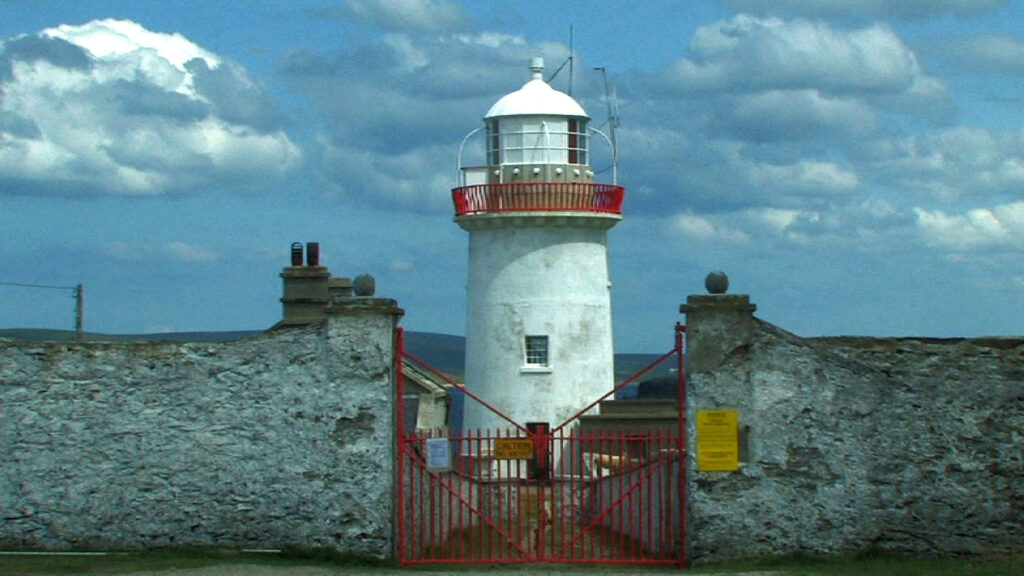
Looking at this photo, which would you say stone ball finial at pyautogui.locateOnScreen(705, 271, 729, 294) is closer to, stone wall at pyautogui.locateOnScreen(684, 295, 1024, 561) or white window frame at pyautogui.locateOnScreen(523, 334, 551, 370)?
stone wall at pyautogui.locateOnScreen(684, 295, 1024, 561)

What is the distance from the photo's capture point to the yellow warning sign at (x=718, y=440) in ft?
50.5

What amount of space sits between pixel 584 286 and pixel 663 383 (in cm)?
1231

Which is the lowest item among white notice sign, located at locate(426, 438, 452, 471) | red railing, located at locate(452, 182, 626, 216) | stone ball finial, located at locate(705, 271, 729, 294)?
white notice sign, located at locate(426, 438, 452, 471)

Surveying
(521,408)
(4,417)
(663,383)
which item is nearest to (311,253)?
(521,408)

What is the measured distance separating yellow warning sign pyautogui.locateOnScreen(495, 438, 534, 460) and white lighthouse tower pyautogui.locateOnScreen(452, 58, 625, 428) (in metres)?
9.88

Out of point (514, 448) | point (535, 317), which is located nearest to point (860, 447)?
point (514, 448)

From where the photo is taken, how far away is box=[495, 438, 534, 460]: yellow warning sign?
56.5ft

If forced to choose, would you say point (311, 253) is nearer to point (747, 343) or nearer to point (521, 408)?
point (521, 408)

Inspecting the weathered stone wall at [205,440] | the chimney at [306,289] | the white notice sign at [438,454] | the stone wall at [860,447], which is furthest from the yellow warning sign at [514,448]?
the chimney at [306,289]

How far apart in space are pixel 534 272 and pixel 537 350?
4.39 ft

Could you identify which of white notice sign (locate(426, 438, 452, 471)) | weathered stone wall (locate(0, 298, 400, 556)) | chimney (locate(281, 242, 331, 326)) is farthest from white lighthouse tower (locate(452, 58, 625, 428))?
weathered stone wall (locate(0, 298, 400, 556))

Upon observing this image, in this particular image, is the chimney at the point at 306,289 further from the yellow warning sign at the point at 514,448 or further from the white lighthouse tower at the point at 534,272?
the yellow warning sign at the point at 514,448

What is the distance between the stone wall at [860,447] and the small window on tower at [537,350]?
12267 mm

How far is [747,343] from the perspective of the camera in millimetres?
15383
